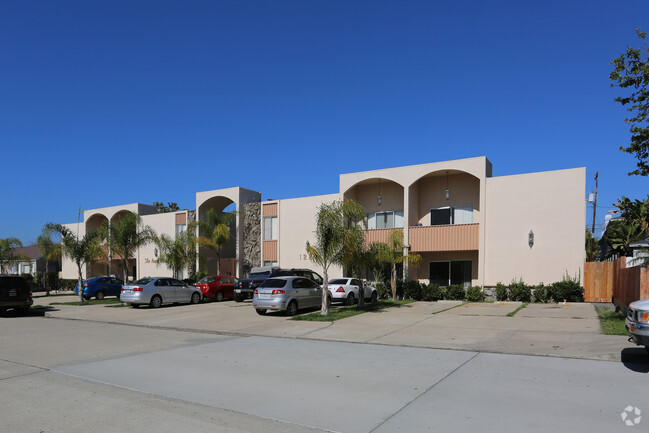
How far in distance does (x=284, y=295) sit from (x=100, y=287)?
59.8ft

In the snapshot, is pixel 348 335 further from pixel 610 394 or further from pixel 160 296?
pixel 160 296

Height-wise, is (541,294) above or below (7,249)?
below

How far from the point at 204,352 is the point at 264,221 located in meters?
21.3

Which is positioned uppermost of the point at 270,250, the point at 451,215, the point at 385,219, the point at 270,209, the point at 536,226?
the point at 270,209

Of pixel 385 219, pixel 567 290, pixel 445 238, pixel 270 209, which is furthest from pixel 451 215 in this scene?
pixel 270 209

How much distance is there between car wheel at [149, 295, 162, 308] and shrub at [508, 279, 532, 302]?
1762 cm

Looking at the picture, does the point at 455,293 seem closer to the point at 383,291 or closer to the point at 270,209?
the point at 383,291

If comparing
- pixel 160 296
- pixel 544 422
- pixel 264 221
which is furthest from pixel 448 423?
pixel 264 221

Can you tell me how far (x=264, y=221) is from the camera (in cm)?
3184

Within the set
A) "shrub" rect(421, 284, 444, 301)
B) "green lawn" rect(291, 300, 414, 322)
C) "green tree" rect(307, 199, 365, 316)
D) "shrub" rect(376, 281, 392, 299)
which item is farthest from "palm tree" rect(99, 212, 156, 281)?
"shrub" rect(421, 284, 444, 301)

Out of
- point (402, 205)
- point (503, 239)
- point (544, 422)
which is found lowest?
point (544, 422)

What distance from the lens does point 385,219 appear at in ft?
91.4

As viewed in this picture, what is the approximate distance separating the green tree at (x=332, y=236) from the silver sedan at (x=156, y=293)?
944cm

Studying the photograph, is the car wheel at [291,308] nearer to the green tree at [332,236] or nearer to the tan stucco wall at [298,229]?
the green tree at [332,236]
